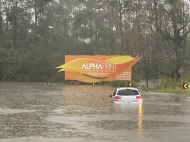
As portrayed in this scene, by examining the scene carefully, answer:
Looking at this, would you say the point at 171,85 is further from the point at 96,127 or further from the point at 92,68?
the point at 96,127

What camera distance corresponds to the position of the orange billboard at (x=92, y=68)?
63.6 meters

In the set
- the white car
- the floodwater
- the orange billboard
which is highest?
the orange billboard

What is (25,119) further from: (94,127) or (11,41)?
(11,41)

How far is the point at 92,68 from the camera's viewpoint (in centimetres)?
6391

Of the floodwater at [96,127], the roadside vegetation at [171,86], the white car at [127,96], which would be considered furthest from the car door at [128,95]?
the roadside vegetation at [171,86]

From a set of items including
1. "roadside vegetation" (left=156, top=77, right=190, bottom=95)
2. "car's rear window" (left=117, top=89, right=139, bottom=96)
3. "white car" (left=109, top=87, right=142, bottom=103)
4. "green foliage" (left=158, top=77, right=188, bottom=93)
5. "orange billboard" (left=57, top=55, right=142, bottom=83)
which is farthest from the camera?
"orange billboard" (left=57, top=55, right=142, bottom=83)

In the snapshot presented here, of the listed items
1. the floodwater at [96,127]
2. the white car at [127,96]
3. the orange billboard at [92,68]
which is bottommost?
the floodwater at [96,127]

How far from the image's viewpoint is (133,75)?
63031 mm

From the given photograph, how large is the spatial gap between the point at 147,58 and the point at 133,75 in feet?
37.5

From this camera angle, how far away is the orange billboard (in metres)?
63.6

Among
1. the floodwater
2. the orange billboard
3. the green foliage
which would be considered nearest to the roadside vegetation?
the green foliage

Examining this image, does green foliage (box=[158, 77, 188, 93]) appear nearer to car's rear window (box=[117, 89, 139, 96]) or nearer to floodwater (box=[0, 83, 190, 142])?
car's rear window (box=[117, 89, 139, 96])

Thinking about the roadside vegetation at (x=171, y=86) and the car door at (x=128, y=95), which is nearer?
the car door at (x=128, y=95)

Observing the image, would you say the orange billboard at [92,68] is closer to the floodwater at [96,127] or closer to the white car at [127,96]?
the white car at [127,96]
